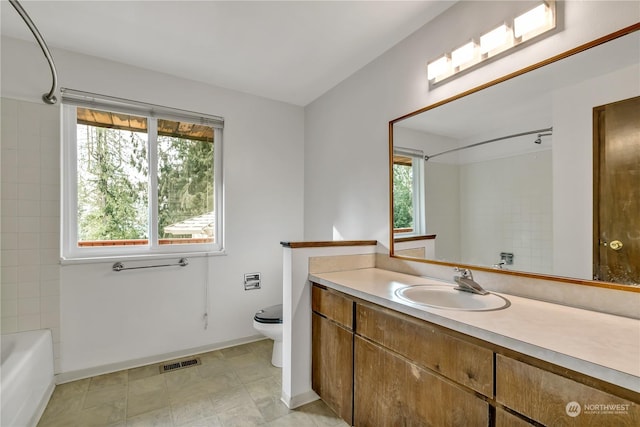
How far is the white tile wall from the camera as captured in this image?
76.8 inches

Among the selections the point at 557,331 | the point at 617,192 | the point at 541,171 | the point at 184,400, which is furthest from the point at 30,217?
the point at 617,192

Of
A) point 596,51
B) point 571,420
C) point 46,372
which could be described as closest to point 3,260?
point 46,372

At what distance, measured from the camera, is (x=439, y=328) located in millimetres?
1108

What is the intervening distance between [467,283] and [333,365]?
2.87ft

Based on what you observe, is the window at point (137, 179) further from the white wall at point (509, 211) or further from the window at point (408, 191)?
the white wall at point (509, 211)

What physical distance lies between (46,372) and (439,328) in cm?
247

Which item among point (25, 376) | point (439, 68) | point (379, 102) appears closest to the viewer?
point (25, 376)

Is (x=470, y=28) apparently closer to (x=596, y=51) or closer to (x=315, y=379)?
(x=596, y=51)

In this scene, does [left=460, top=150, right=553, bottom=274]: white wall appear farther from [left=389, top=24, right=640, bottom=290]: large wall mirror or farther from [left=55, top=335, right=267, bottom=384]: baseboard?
[left=55, top=335, right=267, bottom=384]: baseboard

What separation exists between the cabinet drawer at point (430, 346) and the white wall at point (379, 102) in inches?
32.8

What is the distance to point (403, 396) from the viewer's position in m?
1.25

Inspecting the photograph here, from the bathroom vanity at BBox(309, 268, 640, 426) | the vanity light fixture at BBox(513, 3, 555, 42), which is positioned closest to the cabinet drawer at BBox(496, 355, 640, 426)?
the bathroom vanity at BBox(309, 268, 640, 426)

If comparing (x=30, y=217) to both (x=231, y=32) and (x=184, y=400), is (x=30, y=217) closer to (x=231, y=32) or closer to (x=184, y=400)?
(x=184, y=400)

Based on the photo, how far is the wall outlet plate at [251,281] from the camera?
285cm
